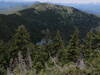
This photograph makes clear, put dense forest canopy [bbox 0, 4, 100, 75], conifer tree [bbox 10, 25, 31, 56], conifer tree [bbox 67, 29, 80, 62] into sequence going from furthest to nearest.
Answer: conifer tree [bbox 10, 25, 31, 56], conifer tree [bbox 67, 29, 80, 62], dense forest canopy [bbox 0, 4, 100, 75]

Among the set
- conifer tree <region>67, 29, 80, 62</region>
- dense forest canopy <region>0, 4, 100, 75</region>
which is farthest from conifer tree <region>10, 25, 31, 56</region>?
conifer tree <region>67, 29, 80, 62</region>

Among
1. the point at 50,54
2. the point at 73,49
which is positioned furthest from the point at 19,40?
the point at 50,54

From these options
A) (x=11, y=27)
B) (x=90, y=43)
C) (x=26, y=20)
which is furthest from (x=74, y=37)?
(x=26, y=20)

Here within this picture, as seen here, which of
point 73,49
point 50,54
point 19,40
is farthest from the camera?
point 19,40

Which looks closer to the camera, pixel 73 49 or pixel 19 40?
pixel 73 49

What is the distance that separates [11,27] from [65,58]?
121 metres

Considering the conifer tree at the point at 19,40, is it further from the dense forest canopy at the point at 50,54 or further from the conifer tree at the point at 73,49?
the conifer tree at the point at 73,49

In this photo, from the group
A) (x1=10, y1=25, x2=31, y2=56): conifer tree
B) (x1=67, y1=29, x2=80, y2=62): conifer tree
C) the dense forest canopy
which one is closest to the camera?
the dense forest canopy

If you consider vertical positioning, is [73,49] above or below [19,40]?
below

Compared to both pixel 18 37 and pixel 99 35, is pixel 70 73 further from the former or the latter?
pixel 99 35

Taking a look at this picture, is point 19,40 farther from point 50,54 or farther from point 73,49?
point 50,54

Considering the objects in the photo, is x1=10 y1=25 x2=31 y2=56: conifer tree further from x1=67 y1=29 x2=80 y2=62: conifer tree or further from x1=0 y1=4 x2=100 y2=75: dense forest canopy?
x1=67 y1=29 x2=80 y2=62: conifer tree

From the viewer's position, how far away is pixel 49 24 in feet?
648

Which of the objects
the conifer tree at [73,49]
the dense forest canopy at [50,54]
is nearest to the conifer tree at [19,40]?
the dense forest canopy at [50,54]
